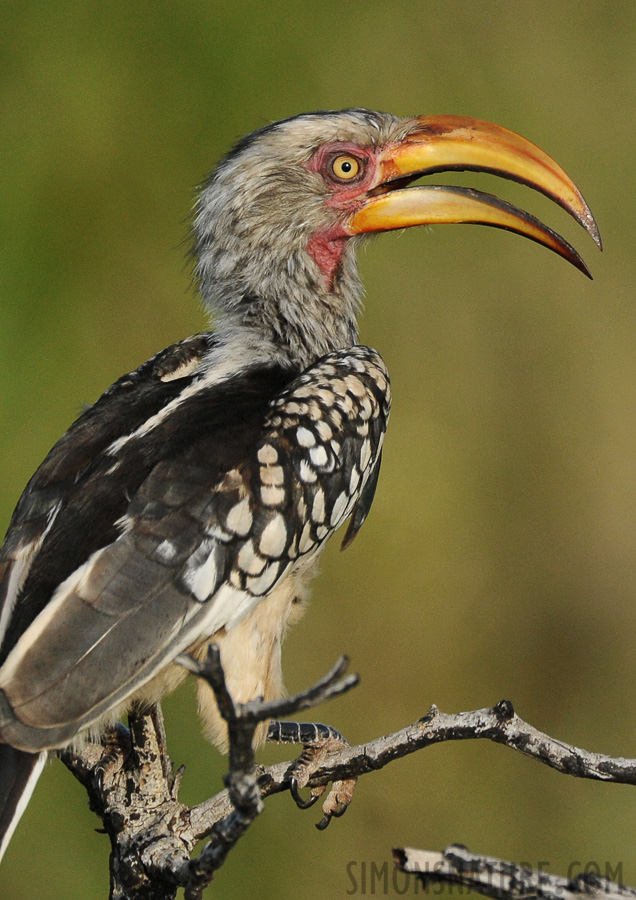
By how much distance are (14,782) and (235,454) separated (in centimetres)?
78

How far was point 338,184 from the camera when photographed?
9.70 ft

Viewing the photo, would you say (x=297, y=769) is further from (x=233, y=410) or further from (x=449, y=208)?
(x=449, y=208)

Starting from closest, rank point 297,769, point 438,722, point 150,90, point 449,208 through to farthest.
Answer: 1. point 438,722
2. point 297,769
3. point 449,208
4. point 150,90

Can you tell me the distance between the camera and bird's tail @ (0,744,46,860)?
70.8 inches

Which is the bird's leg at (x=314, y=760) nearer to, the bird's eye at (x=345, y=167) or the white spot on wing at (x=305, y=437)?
the white spot on wing at (x=305, y=437)

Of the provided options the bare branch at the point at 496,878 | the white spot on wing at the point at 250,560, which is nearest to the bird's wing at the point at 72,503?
the white spot on wing at the point at 250,560

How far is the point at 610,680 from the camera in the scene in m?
4.80

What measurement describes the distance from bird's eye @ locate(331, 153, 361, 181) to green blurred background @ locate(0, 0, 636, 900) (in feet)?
6.19

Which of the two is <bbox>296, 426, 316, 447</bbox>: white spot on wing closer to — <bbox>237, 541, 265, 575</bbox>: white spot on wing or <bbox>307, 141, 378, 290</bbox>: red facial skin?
<bbox>237, 541, 265, 575</bbox>: white spot on wing

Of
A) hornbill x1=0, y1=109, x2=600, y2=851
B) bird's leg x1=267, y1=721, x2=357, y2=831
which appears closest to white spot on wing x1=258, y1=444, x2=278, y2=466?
hornbill x1=0, y1=109, x2=600, y2=851

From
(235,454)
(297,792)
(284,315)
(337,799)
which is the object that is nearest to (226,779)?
(297,792)

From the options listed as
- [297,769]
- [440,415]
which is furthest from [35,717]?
[440,415]

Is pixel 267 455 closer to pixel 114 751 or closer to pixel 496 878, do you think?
pixel 114 751

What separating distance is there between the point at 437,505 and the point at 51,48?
311 centimetres
